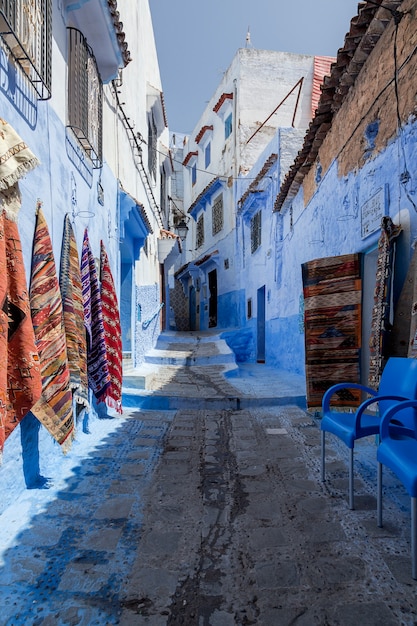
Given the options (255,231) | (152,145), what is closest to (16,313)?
(152,145)

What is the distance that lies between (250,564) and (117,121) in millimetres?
6137

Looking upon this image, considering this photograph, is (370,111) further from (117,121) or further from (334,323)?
(117,121)

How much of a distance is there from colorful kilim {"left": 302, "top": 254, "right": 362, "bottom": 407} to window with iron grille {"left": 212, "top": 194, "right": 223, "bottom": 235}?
484 inches

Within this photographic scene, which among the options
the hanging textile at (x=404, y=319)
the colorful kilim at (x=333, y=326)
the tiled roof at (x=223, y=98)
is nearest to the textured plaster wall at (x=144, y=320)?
the colorful kilim at (x=333, y=326)

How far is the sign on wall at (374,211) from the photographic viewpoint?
3.71m

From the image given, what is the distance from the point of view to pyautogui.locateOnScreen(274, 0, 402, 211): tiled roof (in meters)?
3.62

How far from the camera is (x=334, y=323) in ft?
15.2

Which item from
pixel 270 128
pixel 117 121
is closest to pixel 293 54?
pixel 270 128

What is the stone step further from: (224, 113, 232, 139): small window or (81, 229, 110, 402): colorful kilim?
(224, 113, 232, 139): small window

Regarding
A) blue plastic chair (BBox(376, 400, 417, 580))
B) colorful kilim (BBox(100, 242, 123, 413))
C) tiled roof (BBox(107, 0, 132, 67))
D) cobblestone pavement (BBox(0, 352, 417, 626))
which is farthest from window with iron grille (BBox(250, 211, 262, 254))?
blue plastic chair (BBox(376, 400, 417, 580))

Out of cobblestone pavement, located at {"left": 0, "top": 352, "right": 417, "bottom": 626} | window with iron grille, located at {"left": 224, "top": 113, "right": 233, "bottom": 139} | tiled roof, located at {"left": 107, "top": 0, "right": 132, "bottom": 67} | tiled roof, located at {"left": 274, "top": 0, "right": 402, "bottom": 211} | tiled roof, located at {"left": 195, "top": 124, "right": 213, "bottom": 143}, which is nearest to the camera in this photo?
cobblestone pavement, located at {"left": 0, "top": 352, "right": 417, "bottom": 626}

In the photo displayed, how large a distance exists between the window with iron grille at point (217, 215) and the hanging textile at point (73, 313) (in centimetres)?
1341

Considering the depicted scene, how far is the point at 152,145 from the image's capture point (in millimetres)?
10258

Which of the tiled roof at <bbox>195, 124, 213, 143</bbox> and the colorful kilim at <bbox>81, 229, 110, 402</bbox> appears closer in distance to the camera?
the colorful kilim at <bbox>81, 229, 110, 402</bbox>
